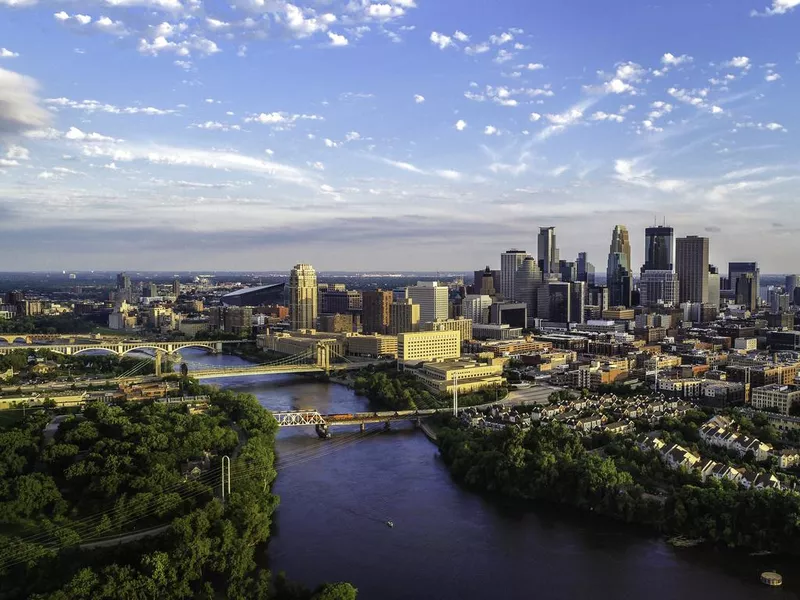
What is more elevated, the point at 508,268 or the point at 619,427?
the point at 508,268

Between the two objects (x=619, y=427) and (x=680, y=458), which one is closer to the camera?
(x=680, y=458)

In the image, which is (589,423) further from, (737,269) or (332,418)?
(737,269)

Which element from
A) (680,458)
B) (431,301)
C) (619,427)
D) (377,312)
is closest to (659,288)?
(431,301)

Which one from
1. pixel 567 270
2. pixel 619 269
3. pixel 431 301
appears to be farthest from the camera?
pixel 567 270

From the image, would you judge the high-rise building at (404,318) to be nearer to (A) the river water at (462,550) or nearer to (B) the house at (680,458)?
(A) the river water at (462,550)

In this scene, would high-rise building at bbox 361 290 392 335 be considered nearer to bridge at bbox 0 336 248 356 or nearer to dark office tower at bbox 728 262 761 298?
bridge at bbox 0 336 248 356

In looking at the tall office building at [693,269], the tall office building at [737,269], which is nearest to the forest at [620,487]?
the tall office building at [693,269]
